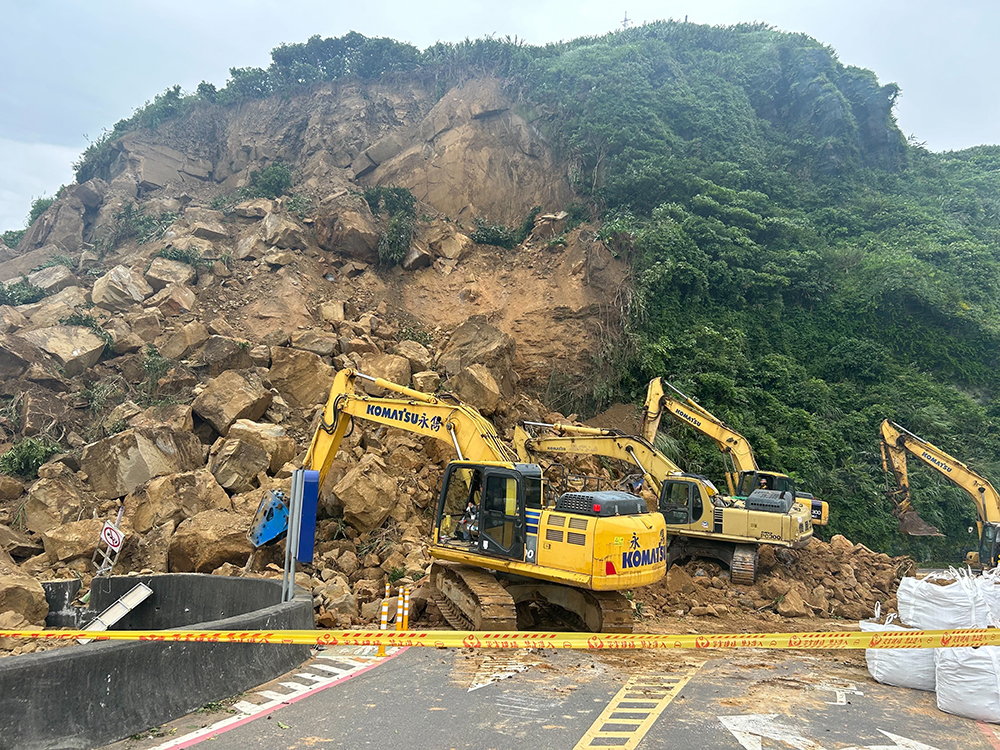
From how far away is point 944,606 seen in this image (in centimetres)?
659

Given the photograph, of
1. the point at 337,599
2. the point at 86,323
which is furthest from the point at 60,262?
the point at 337,599

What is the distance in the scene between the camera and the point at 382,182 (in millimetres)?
27375

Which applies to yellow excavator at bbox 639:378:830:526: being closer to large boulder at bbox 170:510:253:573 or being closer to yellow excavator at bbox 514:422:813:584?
yellow excavator at bbox 514:422:813:584

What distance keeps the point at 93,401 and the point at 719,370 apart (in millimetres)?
18689

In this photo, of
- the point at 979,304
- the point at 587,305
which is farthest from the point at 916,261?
the point at 587,305

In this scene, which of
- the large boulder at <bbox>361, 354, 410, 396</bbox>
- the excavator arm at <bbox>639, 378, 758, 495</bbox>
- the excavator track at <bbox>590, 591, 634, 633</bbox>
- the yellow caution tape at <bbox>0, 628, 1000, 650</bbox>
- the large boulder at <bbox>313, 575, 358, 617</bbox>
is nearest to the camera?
the yellow caution tape at <bbox>0, 628, 1000, 650</bbox>

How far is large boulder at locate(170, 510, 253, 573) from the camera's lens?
1051cm

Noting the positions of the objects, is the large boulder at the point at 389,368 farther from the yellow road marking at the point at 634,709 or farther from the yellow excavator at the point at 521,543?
the yellow road marking at the point at 634,709

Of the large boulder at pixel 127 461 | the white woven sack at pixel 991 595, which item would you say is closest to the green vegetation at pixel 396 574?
the large boulder at pixel 127 461

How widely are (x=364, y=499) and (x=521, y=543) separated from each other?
4.36 meters

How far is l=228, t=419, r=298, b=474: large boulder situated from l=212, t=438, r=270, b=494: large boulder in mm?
186

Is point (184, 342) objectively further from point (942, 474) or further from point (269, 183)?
point (942, 474)

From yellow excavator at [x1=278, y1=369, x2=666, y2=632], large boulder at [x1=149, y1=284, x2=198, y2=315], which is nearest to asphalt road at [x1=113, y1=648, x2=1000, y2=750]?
yellow excavator at [x1=278, y1=369, x2=666, y2=632]

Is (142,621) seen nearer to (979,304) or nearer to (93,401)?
(93,401)
